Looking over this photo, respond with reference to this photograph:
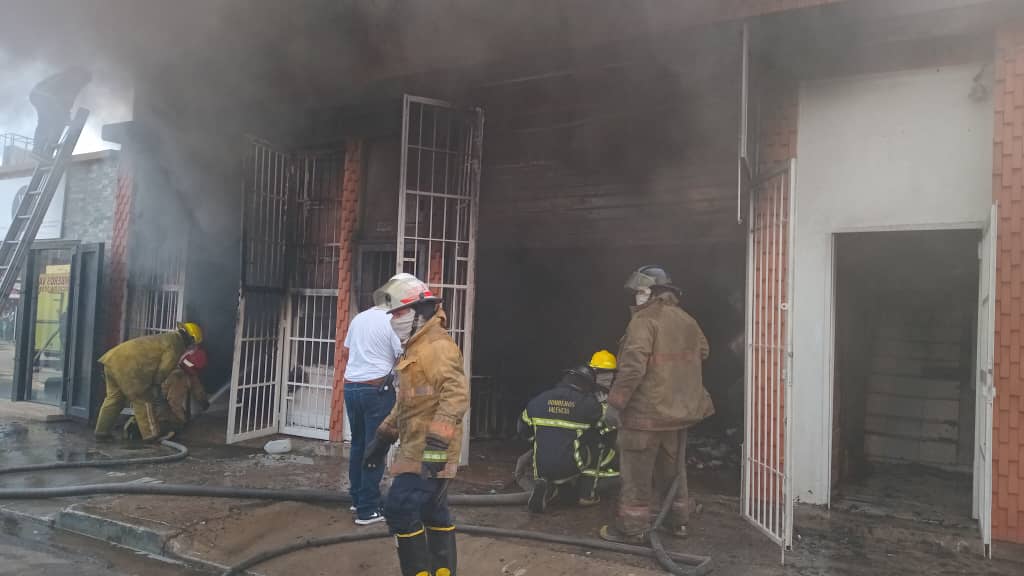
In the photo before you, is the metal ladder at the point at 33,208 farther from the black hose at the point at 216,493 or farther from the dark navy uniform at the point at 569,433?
the dark navy uniform at the point at 569,433

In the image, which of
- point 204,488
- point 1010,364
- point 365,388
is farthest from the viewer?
point 204,488

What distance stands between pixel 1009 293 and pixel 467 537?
3.85 meters

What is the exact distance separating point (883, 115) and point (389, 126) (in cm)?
450

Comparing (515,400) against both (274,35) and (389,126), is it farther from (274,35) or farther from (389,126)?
(274,35)

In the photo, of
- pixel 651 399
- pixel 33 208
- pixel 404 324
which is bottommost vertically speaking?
pixel 651 399

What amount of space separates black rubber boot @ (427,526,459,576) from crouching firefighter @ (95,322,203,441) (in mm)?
4845

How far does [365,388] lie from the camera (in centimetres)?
441

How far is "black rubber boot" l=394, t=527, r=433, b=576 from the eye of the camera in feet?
10.1

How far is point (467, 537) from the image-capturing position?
13.4 ft

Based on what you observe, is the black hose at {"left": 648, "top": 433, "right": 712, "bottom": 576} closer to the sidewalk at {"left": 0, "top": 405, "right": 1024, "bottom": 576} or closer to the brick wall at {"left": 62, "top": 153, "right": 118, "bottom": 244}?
the sidewalk at {"left": 0, "top": 405, "right": 1024, "bottom": 576}

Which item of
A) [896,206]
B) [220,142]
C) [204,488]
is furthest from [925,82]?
[220,142]

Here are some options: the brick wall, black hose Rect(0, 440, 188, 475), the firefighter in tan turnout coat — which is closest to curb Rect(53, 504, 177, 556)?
black hose Rect(0, 440, 188, 475)

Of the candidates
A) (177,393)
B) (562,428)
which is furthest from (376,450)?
(177,393)

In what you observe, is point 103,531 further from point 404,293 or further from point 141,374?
point 404,293
